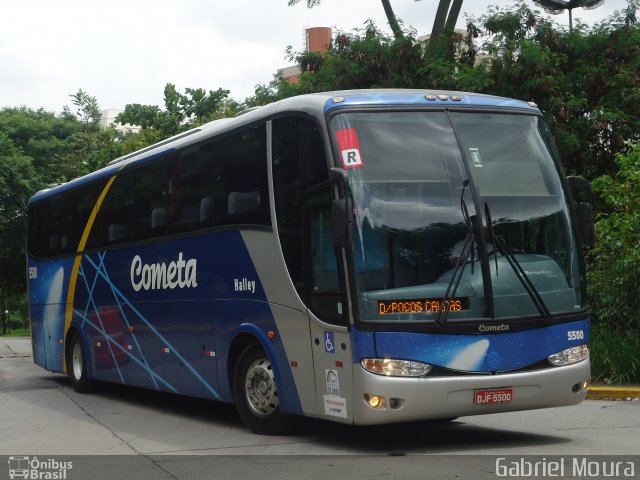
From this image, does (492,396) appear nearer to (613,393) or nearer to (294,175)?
(294,175)

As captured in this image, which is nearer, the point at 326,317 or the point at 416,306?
the point at 416,306

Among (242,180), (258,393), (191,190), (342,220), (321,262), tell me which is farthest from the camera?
(191,190)

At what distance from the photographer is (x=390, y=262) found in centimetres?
949

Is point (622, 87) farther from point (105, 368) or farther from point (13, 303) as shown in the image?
point (13, 303)

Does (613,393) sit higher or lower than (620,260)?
lower

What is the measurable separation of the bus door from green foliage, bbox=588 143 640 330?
7.29 meters

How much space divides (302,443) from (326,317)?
4.74ft

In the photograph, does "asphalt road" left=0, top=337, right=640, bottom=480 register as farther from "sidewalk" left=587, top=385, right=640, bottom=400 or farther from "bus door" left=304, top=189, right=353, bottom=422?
"bus door" left=304, top=189, right=353, bottom=422

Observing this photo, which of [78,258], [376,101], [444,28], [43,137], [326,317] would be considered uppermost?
[43,137]

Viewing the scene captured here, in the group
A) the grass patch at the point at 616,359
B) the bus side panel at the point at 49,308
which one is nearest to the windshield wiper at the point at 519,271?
the grass patch at the point at 616,359

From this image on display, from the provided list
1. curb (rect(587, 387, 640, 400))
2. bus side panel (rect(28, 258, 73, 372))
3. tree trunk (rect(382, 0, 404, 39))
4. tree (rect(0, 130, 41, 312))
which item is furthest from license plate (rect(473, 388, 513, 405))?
tree (rect(0, 130, 41, 312))

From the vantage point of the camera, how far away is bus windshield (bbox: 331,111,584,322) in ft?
31.1

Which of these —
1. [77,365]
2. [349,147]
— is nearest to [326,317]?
[349,147]

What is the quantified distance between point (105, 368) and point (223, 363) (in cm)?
491
